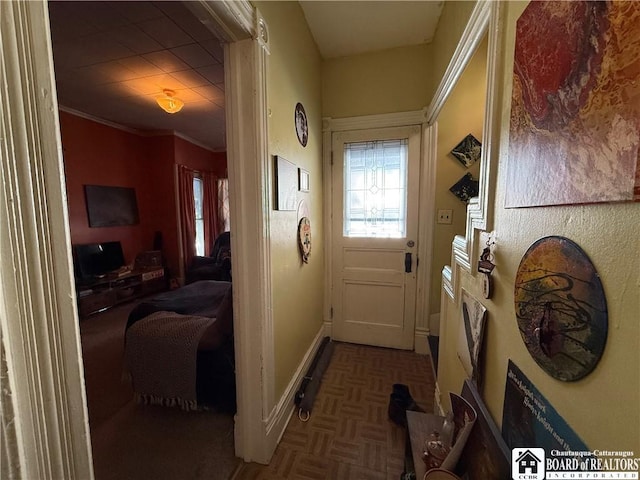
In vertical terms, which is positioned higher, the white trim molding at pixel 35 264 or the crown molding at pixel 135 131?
the crown molding at pixel 135 131

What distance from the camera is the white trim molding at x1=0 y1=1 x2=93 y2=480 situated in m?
0.41

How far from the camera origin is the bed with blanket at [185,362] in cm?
172

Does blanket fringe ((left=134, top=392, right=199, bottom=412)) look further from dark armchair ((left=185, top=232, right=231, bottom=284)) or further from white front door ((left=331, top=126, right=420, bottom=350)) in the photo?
dark armchair ((left=185, top=232, right=231, bottom=284))

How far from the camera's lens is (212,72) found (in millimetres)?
2605

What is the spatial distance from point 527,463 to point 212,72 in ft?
11.0

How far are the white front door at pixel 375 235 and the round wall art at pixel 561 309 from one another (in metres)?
1.76

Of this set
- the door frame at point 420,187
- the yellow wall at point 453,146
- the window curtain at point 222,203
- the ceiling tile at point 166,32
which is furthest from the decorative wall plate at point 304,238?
the window curtain at point 222,203

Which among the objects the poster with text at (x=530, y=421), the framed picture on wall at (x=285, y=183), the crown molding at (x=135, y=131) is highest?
the crown molding at (x=135, y=131)

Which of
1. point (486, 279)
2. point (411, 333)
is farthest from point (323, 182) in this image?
point (486, 279)

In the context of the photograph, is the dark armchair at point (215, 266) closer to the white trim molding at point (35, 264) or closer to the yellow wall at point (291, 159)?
the yellow wall at point (291, 159)

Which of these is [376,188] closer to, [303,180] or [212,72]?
[303,180]

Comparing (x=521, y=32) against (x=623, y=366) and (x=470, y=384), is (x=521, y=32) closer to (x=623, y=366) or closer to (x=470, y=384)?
(x=623, y=366)

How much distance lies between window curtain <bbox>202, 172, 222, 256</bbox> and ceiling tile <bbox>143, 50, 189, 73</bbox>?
274 cm

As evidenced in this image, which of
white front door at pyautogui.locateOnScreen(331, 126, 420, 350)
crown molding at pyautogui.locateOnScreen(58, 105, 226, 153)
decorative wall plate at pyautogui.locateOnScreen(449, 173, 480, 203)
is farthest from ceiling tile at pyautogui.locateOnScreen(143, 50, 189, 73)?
decorative wall plate at pyautogui.locateOnScreen(449, 173, 480, 203)
